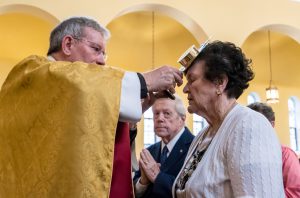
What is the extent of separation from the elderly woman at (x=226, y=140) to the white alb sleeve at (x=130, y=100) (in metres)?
0.39

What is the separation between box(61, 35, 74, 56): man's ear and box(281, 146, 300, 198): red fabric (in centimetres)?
168

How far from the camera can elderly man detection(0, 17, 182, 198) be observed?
1760mm

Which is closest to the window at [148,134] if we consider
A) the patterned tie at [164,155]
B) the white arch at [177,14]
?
the white arch at [177,14]

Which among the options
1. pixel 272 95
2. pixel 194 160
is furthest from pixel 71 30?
pixel 272 95

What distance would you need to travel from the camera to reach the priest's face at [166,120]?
3164mm

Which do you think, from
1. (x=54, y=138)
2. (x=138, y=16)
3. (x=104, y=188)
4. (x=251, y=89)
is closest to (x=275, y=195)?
(x=104, y=188)

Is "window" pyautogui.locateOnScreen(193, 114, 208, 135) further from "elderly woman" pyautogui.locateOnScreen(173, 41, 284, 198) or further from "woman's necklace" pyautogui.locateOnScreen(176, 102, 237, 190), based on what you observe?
"woman's necklace" pyautogui.locateOnScreen(176, 102, 237, 190)

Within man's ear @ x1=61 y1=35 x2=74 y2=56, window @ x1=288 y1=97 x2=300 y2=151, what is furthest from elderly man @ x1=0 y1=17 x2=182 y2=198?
window @ x1=288 y1=97 x2=300 y2=151

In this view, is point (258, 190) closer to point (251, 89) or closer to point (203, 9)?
point (203, 9)

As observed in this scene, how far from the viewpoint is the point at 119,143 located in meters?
2.04

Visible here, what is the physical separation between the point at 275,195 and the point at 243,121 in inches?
13.0

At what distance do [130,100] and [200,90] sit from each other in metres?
0.45

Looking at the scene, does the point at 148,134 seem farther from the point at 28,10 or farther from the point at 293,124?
the point at 28,10

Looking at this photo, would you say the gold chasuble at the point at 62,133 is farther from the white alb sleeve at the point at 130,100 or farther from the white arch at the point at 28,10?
the white arch at the point at 28,10
